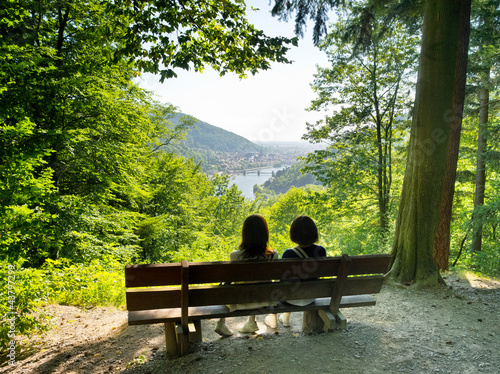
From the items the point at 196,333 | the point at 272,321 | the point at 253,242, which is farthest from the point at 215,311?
the point at 272,321

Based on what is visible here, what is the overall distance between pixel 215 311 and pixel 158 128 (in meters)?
15.1

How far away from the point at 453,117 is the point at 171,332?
5249 millimetres

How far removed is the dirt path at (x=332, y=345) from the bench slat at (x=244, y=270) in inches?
30.1

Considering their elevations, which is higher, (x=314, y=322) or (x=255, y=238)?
(x=255, y=238)

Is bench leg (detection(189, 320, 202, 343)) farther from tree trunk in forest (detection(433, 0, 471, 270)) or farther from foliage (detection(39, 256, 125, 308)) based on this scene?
tree trunk in forest (detection(433, 0, 471, 270))

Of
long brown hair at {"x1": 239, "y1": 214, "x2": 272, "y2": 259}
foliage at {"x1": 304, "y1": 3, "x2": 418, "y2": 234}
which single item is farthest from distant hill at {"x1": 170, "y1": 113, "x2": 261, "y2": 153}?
long brown hair at {"x1": 239, "y1": 214, "x2": 272, "y2": 259}

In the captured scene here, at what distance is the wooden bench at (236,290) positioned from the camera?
2814 millimetres

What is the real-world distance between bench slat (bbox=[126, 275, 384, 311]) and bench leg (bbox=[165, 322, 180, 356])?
332mm

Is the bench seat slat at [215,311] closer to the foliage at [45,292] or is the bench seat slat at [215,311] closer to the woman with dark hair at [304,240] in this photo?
the woman with dark hair at [304,240]

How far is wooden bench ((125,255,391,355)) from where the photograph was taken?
2.81 meters

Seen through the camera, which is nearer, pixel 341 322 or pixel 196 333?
pixel 196 333

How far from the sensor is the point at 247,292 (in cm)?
313

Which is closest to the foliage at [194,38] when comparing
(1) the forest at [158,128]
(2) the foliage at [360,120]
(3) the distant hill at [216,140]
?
(1) the forest at [158,128]

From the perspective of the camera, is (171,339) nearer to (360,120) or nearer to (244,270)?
(244,270)
